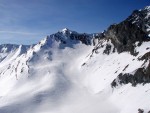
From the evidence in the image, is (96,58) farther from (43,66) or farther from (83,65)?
(43,66)

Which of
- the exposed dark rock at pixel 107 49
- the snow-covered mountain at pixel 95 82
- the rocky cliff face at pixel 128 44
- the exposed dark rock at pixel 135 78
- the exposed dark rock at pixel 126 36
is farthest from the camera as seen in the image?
the exposed dark rock at pixel 107 49

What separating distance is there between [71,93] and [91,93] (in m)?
12.2

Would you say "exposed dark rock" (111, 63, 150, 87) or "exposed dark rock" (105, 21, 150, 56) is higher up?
"exposed dark rock" (105, 21, 150, 56)

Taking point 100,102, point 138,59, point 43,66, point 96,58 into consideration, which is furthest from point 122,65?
point 43,66

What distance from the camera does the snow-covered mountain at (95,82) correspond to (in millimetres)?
120000

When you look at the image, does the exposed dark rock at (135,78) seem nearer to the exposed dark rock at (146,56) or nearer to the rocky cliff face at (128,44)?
the rocky cliff face at (128,44)

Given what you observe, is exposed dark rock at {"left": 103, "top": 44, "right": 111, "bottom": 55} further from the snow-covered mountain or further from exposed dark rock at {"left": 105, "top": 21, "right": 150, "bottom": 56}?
exposed dark rock at {"left": 105, "top": 21, "right": 150, "bottom": 56}

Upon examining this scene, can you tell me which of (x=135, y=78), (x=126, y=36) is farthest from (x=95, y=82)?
(x=135, y=78)

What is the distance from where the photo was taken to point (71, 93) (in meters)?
154

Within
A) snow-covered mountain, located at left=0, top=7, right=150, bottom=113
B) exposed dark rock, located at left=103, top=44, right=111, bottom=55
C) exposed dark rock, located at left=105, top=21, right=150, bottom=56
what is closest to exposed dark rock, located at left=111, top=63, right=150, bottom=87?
snow-covered mountain, located at left=0, top=7, right=150, bottom=113

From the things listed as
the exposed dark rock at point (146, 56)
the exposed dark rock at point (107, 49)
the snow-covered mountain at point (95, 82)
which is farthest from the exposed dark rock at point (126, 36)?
the exposed dark rock at point (146, 56)

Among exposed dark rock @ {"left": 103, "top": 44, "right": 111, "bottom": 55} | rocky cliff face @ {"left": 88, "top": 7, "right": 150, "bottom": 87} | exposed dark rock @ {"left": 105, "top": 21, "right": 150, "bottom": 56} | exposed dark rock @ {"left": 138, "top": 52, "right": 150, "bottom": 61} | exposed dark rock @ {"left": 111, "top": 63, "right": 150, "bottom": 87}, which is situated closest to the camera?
exposed dark rock @ {"left": 111, "top": 63, "right": 150, "bottom": 87}

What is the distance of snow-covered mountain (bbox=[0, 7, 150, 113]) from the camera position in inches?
4724

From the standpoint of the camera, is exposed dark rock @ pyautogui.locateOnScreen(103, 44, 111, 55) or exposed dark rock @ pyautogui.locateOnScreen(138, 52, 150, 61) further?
exposed dark rock @ pyautogui.locateOnScreen(103, 44, 111, 55)
